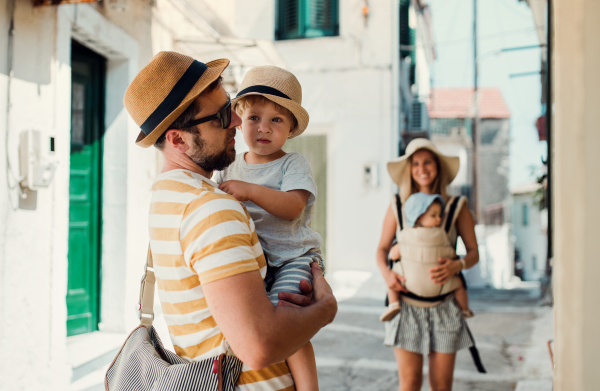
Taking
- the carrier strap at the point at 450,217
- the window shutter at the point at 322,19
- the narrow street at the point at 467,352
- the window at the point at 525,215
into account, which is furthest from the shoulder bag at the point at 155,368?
the window at the point at 525,215

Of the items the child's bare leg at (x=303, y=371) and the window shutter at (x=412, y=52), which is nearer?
the child's bare leg at (x=303, y=371)

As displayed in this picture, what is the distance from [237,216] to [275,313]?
0.25 metres

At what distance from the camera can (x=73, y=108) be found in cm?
463

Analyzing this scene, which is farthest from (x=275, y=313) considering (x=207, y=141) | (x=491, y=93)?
(x=491, y=93)

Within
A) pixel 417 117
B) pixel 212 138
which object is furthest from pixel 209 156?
pixel 417 117

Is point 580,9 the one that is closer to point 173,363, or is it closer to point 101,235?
point 173,363

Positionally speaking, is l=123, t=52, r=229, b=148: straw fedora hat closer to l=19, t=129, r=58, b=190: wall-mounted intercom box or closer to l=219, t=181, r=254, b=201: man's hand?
l=219, t=181, r=254, b=201: man's hand

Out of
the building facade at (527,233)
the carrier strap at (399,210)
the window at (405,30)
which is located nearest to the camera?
the carrier strap at (399,210)

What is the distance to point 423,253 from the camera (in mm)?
2992

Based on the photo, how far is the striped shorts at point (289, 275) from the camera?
1349 mm

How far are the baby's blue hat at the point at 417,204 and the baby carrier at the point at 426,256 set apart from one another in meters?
0.06

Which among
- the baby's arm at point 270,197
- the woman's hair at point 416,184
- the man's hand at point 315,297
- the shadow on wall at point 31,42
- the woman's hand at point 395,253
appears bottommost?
the woman's hand at point 395,253

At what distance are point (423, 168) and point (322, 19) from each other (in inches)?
300

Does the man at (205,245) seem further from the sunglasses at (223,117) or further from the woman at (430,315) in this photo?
the woman at (430,315)
